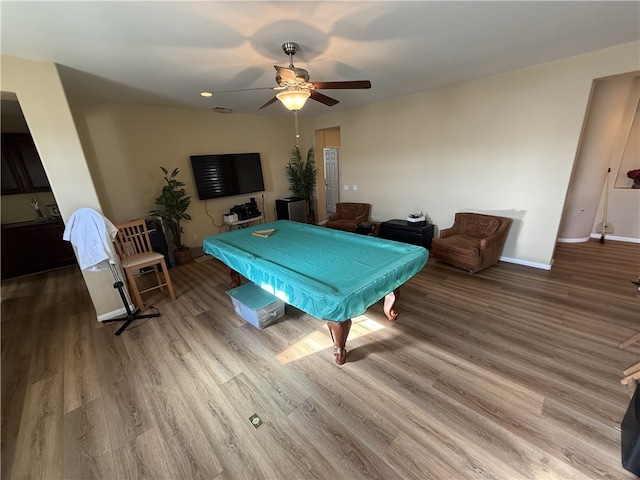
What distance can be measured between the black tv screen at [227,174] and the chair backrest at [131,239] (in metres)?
1.75

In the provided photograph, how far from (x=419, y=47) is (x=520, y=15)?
77 cm

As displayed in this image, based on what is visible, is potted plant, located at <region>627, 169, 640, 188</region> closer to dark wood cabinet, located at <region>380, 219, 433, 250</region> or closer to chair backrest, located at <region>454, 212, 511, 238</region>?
chair backrest, located at <region>454, 212, 511, 238</region>

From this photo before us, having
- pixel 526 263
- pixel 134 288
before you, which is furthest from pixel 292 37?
pixel 526 263

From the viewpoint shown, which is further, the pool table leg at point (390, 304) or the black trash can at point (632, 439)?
the pool table leg at point (390, 304)

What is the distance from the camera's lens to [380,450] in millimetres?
1477

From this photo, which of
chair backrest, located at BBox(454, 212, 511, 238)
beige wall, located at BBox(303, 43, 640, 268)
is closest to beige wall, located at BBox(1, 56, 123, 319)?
beige wall, located at BBox(303, 43, 640, 268)

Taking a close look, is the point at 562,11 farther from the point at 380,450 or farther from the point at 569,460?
the point at 380,450

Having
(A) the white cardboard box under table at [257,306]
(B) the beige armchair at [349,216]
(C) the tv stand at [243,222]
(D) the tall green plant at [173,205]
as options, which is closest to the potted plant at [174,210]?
(D) the tall green plant at [173,205]

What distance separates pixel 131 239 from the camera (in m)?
3.17

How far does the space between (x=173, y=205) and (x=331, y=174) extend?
430cm

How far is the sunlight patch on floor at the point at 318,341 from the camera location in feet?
7.29

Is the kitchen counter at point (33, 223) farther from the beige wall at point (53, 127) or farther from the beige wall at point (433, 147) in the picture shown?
the beige wall at point (53, 127)

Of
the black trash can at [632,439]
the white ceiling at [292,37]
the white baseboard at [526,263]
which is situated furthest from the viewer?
the white baseboard at [526,263]

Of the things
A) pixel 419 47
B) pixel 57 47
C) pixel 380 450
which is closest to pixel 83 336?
pixel 57 47
